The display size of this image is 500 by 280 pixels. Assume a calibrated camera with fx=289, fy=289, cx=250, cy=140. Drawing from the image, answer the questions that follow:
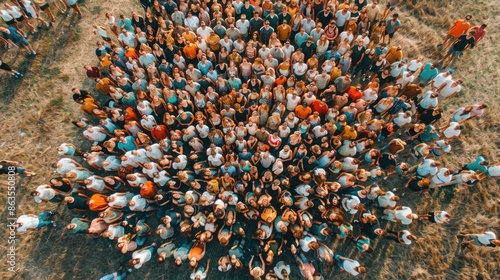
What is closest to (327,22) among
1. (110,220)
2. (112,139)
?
(112,139)

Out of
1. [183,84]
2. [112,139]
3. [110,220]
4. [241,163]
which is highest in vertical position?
[183,84]

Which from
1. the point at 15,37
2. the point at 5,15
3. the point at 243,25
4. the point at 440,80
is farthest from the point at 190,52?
the point at 440,80

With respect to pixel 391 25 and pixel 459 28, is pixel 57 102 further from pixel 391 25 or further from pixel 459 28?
pixel 459 28

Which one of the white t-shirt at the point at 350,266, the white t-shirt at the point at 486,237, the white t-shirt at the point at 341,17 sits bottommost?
the white t-shirt at the point at 350,266

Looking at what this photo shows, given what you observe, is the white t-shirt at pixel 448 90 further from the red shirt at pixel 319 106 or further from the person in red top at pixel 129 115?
the person in red top at pixel 129 115

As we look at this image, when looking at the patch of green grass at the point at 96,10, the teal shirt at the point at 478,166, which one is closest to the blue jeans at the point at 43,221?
the patch of green grass at the point at 96,10

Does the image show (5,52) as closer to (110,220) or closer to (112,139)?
(112,139)
